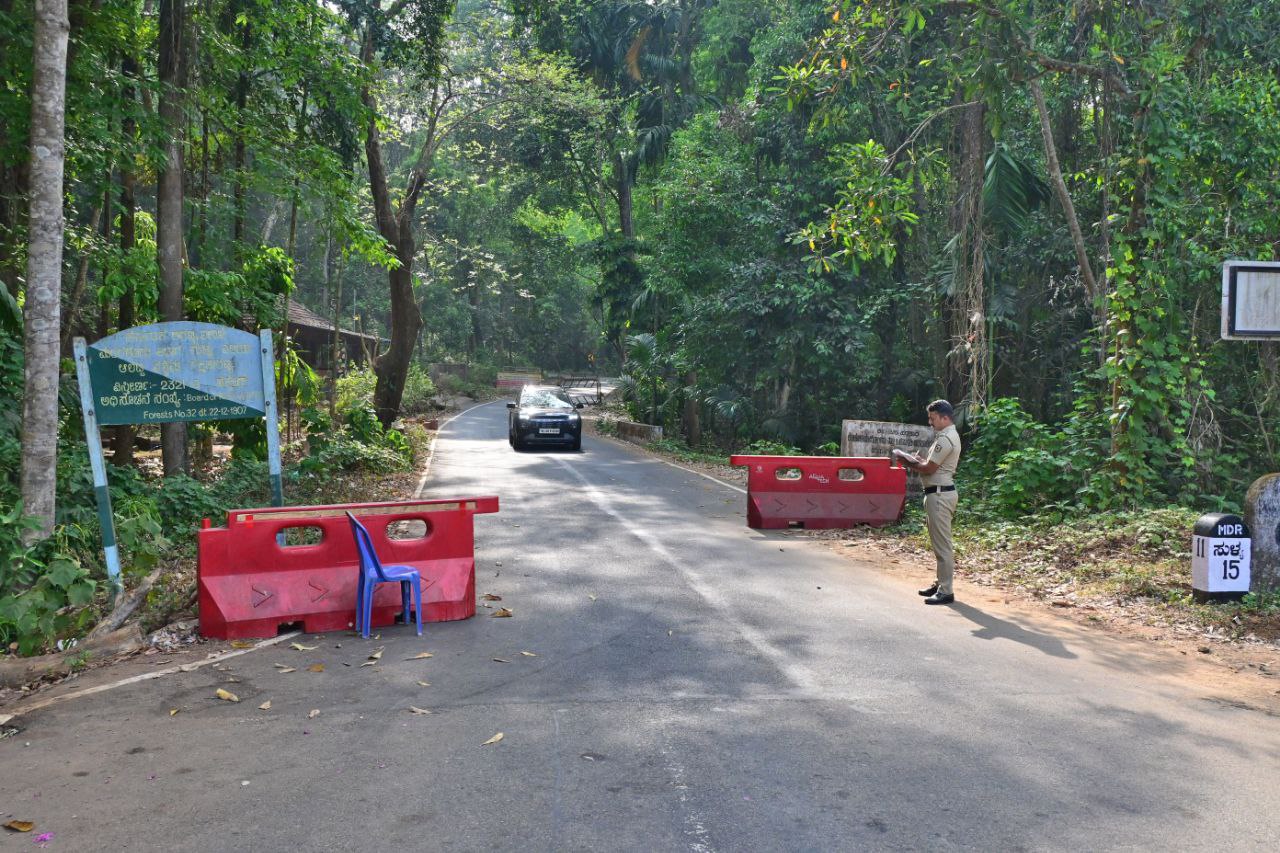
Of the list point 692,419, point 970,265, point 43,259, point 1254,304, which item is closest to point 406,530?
point 43,259

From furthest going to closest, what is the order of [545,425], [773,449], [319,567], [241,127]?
1. [545,425]
2. [773,449]
3. [241,127]
4. [319,567]

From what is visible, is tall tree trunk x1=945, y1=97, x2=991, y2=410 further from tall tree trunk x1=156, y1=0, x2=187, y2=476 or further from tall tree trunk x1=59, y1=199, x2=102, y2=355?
tall tree trunk x1=59, y1=199, x2=102, y2=355

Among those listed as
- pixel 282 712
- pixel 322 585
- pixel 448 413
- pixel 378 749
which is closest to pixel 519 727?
pixel 378 749

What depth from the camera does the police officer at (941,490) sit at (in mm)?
9125

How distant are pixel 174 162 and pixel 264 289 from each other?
3.16 m

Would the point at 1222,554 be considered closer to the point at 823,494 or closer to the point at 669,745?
the point at 823,494

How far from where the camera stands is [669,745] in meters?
5.23

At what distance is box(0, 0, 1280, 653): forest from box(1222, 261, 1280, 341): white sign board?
4491 mm

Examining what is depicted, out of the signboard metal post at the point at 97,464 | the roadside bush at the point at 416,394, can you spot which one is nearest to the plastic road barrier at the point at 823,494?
the signboard metal post at the point at 97,464

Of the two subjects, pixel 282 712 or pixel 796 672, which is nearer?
pixel 282 712

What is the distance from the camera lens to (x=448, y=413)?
4647cm

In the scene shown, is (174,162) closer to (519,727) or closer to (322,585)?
(322,585)

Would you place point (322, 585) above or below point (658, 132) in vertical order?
below

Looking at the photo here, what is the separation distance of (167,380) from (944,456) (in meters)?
6.85
